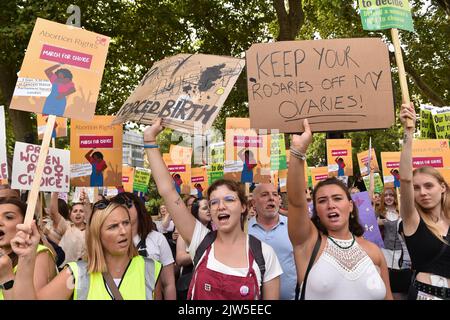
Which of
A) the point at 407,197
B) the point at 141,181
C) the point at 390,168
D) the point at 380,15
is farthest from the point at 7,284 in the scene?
the point at 390,168

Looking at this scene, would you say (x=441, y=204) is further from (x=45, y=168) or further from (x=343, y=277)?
(x=45, y=168)

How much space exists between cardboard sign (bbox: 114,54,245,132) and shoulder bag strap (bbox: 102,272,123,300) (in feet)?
3.40

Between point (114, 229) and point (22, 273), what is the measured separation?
565 mm

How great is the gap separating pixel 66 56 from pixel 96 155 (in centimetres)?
232

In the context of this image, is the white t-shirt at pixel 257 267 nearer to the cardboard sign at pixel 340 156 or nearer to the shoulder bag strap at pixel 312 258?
the shoulder bag strap at pixel 312 258

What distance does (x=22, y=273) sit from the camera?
2.68m

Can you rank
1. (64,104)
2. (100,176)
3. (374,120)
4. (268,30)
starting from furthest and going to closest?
1. (268,30)
2. (100,176)
3. (374,120)
4. (64,104)

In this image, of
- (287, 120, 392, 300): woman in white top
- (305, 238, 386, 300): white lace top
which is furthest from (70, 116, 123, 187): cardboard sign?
Result: (305, 238, 386, 300): white lace top

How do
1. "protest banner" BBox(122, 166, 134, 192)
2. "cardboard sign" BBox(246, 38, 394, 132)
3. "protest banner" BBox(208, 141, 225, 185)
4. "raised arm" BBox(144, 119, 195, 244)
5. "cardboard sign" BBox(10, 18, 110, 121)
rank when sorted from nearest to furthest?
"raised arm" BBox(144, 119, 195, 244) < "cardboard sign" BBox(10, 18, 110, 121) < "cardboard sign" BBox(246, 38, 394, 132) < "protest banner" BBox(208, 141, 225, 185) < "protest banner" BBox(122, 166, 134, 192)

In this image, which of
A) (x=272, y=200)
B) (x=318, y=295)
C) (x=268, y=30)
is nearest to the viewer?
(x=318, y=295)

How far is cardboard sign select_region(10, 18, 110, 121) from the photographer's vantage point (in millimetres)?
3322

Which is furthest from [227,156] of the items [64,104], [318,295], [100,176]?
[318,295]

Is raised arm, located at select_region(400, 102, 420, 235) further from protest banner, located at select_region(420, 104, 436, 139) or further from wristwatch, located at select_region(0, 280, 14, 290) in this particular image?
protest banner, located at select_region(420, 104, 436, 139)
